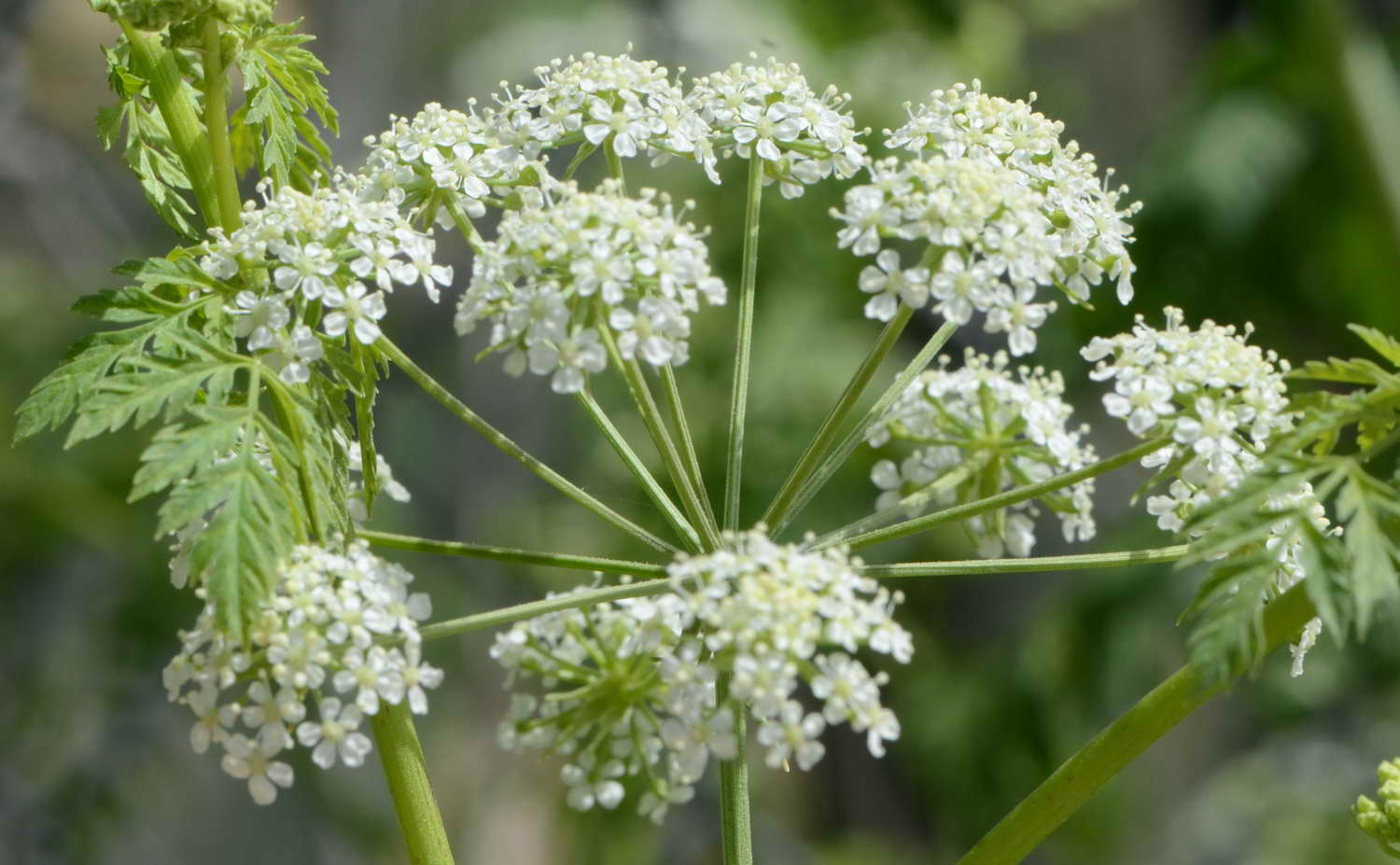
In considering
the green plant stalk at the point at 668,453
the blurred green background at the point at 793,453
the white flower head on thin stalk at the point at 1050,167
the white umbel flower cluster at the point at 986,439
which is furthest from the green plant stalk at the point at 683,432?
the blurred green background at the point at 793,453

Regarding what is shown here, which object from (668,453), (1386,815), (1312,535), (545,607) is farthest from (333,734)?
(1386,815)

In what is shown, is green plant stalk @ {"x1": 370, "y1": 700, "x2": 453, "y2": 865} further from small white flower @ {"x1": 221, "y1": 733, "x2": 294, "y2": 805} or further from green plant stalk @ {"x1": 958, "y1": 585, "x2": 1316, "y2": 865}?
green plant stalk @ {"x1": 958, "y1": 585, "x2": 1316, "y2": 865}

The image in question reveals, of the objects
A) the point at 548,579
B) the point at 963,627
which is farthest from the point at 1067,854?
the point at 548,579

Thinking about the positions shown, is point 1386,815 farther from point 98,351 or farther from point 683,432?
point 98,351

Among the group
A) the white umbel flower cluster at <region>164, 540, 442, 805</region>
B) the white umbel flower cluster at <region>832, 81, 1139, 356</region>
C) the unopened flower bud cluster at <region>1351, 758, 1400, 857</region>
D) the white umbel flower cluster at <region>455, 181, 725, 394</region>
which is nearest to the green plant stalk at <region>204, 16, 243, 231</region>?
the white umbel flower cluster at <region>455, 181, 725, 394</region>

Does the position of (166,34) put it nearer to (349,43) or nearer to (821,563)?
(821,563)

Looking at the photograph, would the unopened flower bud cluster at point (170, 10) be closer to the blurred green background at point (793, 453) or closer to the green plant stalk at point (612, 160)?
the green plant stalk at point (612, 160)
